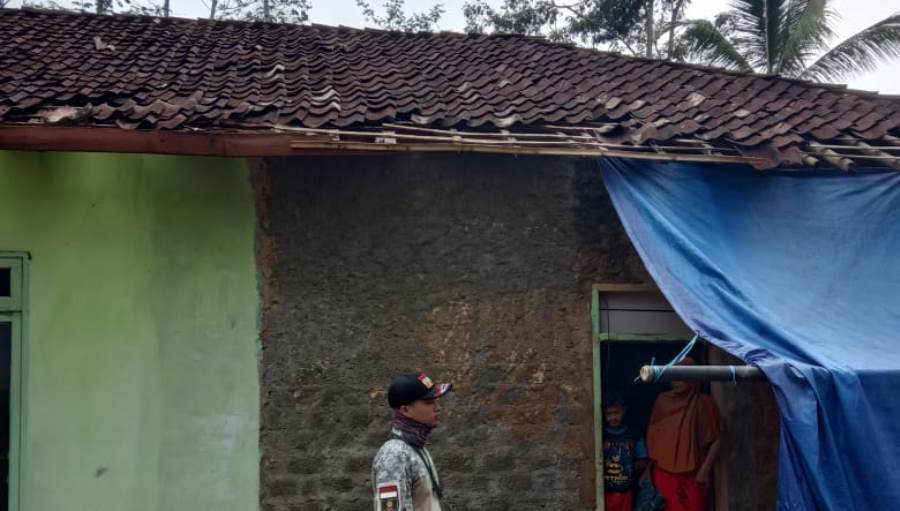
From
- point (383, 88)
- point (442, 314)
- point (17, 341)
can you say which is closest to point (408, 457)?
point (442, 314)

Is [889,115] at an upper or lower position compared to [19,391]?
upper

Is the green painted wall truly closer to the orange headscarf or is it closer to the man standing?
the man standing

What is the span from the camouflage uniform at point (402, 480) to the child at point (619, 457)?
2.48 meters

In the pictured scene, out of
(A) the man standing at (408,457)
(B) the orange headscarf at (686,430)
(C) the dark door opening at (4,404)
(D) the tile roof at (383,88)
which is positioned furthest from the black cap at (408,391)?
(C) the dark door opening at (4,404)

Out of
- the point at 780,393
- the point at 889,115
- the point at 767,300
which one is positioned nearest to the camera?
the point at 780,393

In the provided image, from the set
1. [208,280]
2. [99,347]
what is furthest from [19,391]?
[208,280]

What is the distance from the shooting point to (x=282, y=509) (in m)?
6.15

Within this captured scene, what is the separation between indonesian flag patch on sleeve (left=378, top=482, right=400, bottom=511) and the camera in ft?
14.1

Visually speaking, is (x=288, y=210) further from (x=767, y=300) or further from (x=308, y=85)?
(x=767, y=300)

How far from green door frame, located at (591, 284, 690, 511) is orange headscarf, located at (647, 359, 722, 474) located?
18.0 inches

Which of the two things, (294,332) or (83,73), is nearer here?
(294,332)

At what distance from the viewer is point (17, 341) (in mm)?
6141

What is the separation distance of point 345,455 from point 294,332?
0.83 meters

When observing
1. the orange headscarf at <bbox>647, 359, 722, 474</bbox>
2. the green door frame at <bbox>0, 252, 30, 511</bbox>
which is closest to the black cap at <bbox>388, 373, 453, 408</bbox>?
the orange headscarf at <bbox>647, 359, 722, 474</bbox>
